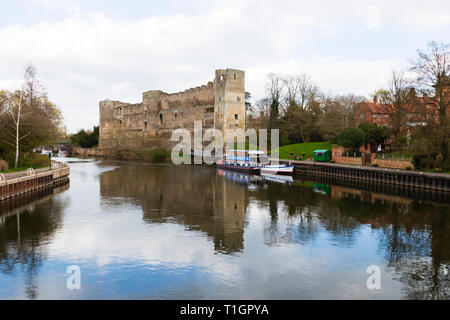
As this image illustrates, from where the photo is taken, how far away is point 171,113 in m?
58.4

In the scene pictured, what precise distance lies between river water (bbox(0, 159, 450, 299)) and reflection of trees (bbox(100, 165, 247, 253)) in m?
0.09

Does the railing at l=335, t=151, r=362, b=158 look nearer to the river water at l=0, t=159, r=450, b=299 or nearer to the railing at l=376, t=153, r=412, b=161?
the railing at l=376, t=153, r=412, b=161

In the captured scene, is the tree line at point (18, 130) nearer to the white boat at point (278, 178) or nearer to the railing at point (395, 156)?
the white boat at point (278, 178)

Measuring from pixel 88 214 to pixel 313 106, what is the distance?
37.9m

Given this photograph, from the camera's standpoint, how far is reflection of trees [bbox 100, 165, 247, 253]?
12562 mm

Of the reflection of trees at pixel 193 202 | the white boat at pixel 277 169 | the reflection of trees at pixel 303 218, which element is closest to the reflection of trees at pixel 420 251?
the reflection of trees at pixel 303 218

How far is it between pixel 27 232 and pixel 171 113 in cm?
4774

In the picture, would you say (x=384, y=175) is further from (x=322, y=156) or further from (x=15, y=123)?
(x=15, y=123)

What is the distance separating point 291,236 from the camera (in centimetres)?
1180

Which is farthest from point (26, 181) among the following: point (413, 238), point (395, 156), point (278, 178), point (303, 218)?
point (395, 156)

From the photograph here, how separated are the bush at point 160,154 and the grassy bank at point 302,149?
675 inches

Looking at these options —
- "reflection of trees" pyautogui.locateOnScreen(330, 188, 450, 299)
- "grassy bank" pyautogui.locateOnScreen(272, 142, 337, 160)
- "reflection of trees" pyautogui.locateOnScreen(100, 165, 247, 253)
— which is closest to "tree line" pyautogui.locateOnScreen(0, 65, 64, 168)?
"reflection of trees" pyautogui.locateOnScreen(100, 165, 247, 253)

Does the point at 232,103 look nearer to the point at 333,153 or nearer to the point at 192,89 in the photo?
the point at 192,89
